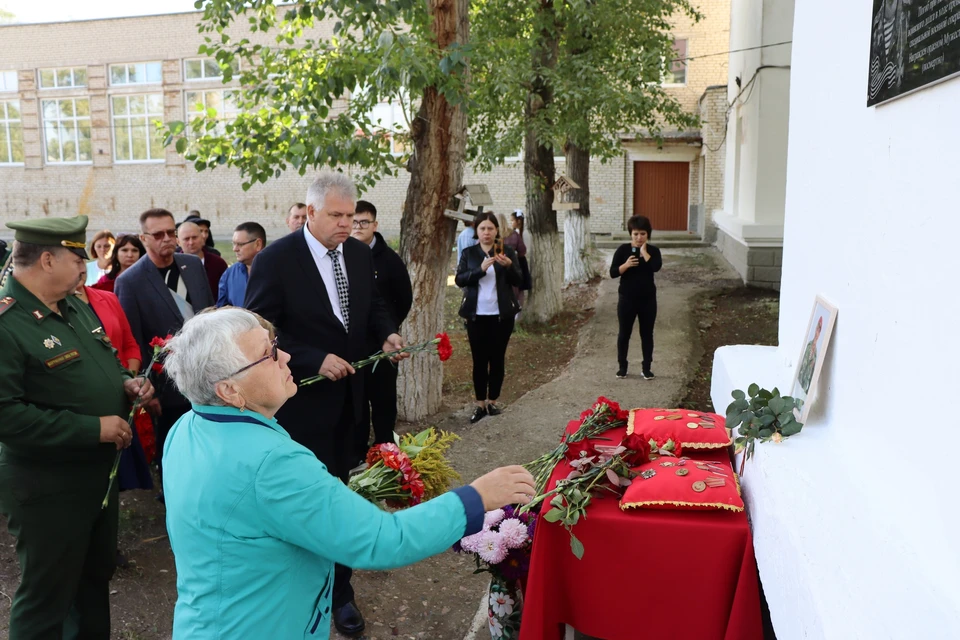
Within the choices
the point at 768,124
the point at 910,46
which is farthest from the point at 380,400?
the point at 768,124

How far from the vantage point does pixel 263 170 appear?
6.33 m

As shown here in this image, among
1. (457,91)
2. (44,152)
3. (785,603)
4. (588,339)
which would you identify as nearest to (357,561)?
(785,603)

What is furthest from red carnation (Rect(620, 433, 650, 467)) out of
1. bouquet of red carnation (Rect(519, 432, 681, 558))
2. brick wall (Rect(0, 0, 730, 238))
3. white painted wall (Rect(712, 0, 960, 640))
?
brick wall (Rect(0, 0, 730, 238))

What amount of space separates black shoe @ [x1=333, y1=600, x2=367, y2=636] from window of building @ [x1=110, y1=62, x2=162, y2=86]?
29.2 metres

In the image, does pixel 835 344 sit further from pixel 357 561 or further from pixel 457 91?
pixel 457 91

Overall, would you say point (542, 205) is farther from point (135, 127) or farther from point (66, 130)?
point (66, 130)

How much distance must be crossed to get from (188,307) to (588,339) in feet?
19.7

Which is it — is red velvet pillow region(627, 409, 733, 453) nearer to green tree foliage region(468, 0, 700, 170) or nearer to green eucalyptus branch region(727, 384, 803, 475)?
green eucalyptus branch region(727, 384, 803, 475)

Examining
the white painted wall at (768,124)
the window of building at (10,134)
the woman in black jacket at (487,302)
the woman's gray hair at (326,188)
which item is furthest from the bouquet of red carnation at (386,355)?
the window of building at (10,134)

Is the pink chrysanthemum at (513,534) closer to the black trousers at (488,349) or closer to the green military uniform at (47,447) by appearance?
the green military uniform at (47,447)

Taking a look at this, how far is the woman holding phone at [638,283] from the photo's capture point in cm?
746

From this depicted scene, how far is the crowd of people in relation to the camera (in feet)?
6.04

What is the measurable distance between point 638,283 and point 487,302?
1.79 m

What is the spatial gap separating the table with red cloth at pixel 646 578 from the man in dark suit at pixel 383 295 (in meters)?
2.77
